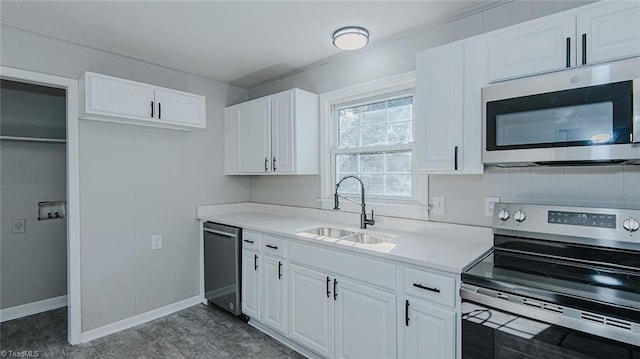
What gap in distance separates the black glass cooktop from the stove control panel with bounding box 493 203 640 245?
0.06 metres

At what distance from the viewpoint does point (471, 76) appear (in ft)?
5.95

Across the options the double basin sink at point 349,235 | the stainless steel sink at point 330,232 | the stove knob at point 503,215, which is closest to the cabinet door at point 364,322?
the double basin sink at point 349,235

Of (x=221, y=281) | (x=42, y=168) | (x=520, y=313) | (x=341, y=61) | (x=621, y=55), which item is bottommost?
(x=221, y=281)

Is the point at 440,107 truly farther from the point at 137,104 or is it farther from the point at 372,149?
the point at 137,104

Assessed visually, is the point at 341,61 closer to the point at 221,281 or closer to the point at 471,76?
the point at 471,76

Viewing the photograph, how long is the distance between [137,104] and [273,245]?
1628mm

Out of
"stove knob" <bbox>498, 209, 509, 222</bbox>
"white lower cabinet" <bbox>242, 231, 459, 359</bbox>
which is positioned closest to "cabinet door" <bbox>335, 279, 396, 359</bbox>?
"white lower cabinet" <bbox>242, 231, 459, 359</bbox>

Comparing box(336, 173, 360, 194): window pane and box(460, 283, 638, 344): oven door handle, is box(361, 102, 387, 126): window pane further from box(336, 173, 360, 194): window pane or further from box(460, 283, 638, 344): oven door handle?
box(460, 283, 638, 344): oven door handle

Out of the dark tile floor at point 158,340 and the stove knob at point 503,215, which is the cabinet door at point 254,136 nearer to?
the dark tile floor at point 158,340

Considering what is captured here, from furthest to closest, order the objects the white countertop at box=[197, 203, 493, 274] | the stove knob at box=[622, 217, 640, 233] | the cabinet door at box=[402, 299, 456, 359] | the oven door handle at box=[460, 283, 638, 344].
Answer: the white countertop at box=[197, 203, 493, 274], the cabinet door at box=[402, 299, 456, 359], the stove knob at box=[622, 217, 640, 233], the oven door handle at box=[460, 283, 638, 344]

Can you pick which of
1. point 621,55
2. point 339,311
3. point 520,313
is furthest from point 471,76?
point 339,311

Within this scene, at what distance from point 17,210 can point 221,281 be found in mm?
2110

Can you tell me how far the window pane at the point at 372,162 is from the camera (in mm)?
2707

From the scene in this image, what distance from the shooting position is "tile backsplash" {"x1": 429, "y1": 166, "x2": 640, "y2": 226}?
1.59 meters
